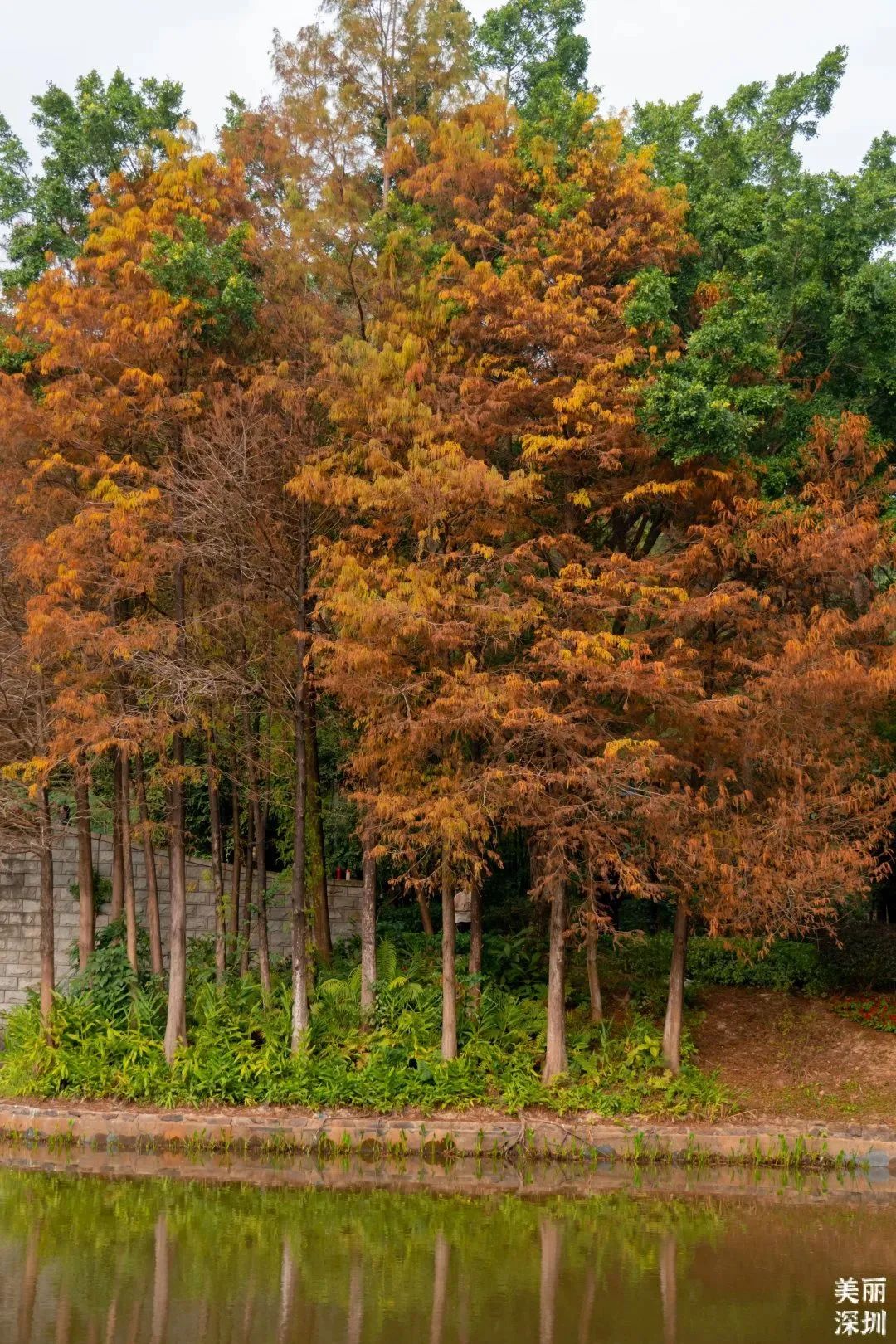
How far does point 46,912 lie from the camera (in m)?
15.6

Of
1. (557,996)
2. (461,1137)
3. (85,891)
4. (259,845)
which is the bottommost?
(461,1137)

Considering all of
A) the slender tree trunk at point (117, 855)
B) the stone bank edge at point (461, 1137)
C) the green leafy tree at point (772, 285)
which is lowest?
the stone bank edge at point (461, 1137)

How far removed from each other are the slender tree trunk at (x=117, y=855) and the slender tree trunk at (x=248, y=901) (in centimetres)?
161

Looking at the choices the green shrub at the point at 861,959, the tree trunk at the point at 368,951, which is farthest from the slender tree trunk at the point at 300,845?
the green shrub at the point at 861,959

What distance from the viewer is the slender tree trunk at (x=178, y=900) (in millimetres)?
14438

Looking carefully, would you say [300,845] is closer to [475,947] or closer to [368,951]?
[368,951]

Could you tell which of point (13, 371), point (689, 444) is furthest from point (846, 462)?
point (13, 371)

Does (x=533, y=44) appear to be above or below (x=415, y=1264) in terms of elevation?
above

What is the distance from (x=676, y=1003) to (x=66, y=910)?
8665mm

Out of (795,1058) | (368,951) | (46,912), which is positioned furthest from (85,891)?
(795,1058)

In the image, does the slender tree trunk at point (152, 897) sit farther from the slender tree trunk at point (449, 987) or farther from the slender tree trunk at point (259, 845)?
the slender tree trunk at point (449, 987)

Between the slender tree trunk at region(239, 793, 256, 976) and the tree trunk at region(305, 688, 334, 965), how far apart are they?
2.61 ft

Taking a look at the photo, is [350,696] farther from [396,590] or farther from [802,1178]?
[802,1178]

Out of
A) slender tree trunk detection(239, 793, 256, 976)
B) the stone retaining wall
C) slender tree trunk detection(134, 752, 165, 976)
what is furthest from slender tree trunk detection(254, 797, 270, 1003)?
the stone retaining wall
